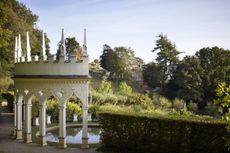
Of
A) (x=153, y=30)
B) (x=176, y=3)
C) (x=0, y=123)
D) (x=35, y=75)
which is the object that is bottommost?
(x=0, y=123)

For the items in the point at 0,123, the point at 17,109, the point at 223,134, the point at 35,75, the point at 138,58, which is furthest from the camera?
the point at 138,58

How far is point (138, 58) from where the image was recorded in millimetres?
56312

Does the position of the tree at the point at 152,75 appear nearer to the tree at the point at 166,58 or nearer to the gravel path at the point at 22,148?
the tree at the point at 166,58

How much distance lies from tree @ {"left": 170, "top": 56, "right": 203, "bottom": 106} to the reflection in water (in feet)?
69.0

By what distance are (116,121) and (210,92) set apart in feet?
95.9

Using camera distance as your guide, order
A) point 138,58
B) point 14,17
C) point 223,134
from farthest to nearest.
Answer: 1. point 138,58
2. point 14,17
3. point 223,134

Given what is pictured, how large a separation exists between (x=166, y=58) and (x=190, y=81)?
6.95 metres

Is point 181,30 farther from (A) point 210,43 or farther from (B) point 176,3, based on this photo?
(A) point 210,43

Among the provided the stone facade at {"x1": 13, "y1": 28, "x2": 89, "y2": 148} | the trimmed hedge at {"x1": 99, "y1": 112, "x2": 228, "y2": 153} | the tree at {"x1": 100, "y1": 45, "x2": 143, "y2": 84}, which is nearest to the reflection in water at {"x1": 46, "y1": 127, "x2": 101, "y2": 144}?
the stone facade at {"x1": 13, "y1": 28, "x2": 89, "y2": 148}

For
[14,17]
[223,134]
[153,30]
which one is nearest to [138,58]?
[153,30]

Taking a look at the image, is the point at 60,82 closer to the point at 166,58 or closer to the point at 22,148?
the point at 22,148

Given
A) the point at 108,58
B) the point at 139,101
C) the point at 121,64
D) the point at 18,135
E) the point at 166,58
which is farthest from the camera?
the point at 108,58

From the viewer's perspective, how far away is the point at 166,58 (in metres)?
45.2

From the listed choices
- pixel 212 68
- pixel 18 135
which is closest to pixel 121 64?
pixel 212 68
